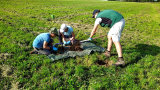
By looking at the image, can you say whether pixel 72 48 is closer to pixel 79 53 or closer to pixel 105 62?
pixel 79 53

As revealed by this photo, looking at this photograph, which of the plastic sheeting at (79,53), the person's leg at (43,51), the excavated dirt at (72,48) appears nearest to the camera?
the plastic sheeting at (79,53)

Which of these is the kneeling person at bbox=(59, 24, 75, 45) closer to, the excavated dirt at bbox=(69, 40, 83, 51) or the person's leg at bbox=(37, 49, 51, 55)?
the excavated dirt at bbox=(69, 40, 83, 51)

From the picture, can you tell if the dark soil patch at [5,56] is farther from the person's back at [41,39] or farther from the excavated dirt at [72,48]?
the excavated dirt at [72,48]

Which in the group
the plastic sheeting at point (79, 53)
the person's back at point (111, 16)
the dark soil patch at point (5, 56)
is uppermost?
the person's back at point (111, 16)

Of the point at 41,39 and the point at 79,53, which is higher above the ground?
the point at 41,39

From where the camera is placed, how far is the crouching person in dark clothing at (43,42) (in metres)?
4.43

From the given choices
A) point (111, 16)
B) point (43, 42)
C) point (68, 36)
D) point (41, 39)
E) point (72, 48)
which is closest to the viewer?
point (111, 16)

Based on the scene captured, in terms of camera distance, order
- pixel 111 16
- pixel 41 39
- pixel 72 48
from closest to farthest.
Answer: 1. pixel 111 16
2. pixel 41 39
3. pixel 72 48

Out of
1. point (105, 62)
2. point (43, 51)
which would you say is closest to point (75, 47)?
point (43, 51)

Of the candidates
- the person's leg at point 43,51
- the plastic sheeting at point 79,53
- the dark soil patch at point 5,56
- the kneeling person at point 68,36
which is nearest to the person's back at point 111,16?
the plastic sheeting at point 79,53

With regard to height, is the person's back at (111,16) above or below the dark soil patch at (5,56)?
above

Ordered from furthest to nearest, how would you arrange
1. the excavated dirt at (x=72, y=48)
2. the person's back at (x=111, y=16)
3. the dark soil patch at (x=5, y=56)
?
the excavated dirt at (x=72, y=48)
the dark soil patch at (x=5, y=56)
the person's back at (x=111, y=16)

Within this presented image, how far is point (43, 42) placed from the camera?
15.4 ft

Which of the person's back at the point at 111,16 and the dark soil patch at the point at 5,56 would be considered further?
the dark soil patch at the point at 5,56
